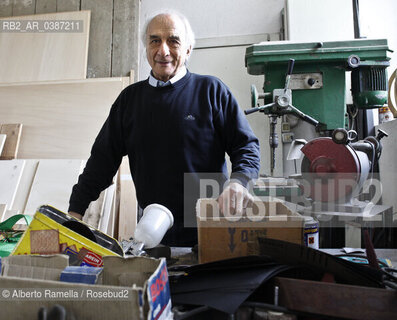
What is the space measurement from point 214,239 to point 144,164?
0.61 m

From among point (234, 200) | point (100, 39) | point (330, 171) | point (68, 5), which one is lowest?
point (234, 200)

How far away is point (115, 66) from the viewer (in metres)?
2.45

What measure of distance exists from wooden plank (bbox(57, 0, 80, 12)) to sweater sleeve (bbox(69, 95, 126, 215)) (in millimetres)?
1714

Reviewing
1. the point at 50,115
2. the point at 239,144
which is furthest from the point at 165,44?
the point at 50,115

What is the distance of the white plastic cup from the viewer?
29.2 inches

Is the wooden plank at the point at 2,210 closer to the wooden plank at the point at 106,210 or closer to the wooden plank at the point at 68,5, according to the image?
the wooden plank at the point at 106,210

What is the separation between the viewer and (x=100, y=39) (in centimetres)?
249

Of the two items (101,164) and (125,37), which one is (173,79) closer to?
(101,164)

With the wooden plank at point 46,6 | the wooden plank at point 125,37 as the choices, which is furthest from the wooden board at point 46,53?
the wooden plank at point 125,37

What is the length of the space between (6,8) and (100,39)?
0.97 meters

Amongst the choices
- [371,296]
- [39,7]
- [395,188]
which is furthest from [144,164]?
[39,7]

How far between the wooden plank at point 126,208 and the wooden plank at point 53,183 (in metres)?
0.31

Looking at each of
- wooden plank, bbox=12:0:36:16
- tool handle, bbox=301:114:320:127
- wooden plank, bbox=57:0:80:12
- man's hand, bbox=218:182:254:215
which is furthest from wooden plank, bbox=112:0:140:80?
man's hand, bbox=218:182:254:215

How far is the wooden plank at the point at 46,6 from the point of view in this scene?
2604mm
